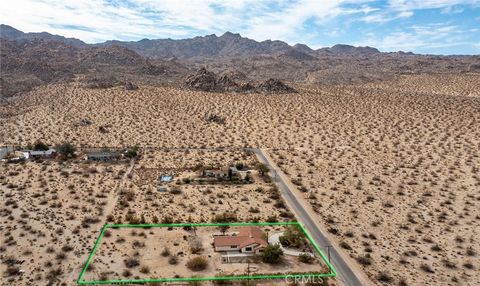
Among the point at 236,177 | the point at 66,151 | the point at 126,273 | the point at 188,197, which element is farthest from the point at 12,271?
the point at 66,151

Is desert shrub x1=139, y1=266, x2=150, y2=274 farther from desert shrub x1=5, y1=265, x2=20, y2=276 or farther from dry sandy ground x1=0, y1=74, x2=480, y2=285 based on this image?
dry sandy ground x1=0, y1=74, x2=480, y2=285

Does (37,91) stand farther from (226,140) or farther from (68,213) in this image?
(68,213)

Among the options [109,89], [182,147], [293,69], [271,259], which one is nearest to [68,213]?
[271,259]

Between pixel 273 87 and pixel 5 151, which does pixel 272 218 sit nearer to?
pixel 5 151

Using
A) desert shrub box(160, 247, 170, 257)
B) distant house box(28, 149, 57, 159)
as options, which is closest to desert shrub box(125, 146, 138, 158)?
distant house box(28, 149, 57, 159)

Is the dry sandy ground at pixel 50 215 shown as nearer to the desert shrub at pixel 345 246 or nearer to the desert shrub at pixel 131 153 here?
the desert shrub at pixel 131 153

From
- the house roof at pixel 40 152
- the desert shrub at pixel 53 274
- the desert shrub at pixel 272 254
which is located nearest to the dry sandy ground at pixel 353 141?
the desert shrub at pixel 272 254

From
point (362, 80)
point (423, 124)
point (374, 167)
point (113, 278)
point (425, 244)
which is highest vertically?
point (362, 80)
